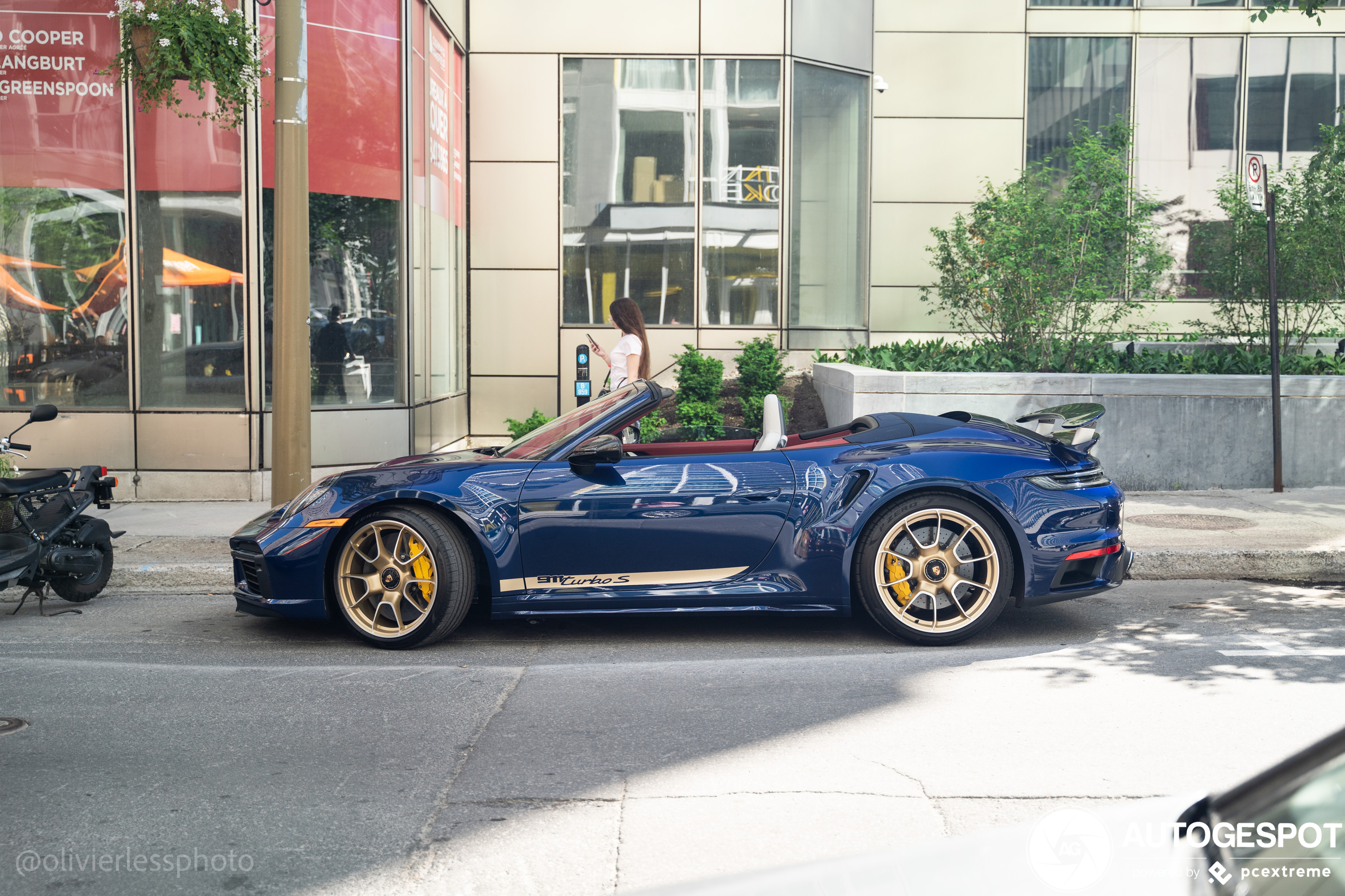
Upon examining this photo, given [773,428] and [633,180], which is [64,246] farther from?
[773,428]

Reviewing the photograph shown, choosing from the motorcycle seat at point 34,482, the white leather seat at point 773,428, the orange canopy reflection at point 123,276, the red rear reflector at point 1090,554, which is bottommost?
the red rear reflector at point 1090,554

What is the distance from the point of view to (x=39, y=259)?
418 inches

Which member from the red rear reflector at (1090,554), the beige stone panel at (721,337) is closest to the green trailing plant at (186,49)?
the beige stone panel at (721,337)

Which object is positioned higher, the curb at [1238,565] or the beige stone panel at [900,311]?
the beige stone panel at [900,311]

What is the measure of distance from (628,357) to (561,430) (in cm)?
350

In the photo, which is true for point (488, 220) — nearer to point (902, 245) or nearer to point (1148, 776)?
point (902, 245)

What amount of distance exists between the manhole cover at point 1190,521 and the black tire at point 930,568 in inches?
141

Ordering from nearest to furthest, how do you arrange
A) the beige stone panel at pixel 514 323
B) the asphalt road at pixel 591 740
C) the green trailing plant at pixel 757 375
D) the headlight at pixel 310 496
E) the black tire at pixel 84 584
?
the asphalt road at pixel 591 740 → the headlight at pixel 310 496 → the black tire at pixel 84 584 → the green trailing plant at pixel 757 375 → the beige stone panel at pixel 514 323

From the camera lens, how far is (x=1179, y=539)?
8062mm

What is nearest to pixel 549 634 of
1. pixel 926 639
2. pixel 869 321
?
pixel 926 639

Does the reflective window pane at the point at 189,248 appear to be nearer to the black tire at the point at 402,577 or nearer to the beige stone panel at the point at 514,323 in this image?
the beige stone panel at the point at 514,323

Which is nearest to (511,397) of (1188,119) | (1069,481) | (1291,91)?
(1069,481)

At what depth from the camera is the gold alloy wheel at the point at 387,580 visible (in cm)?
561

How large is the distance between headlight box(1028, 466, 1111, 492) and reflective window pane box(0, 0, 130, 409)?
8.56 m
